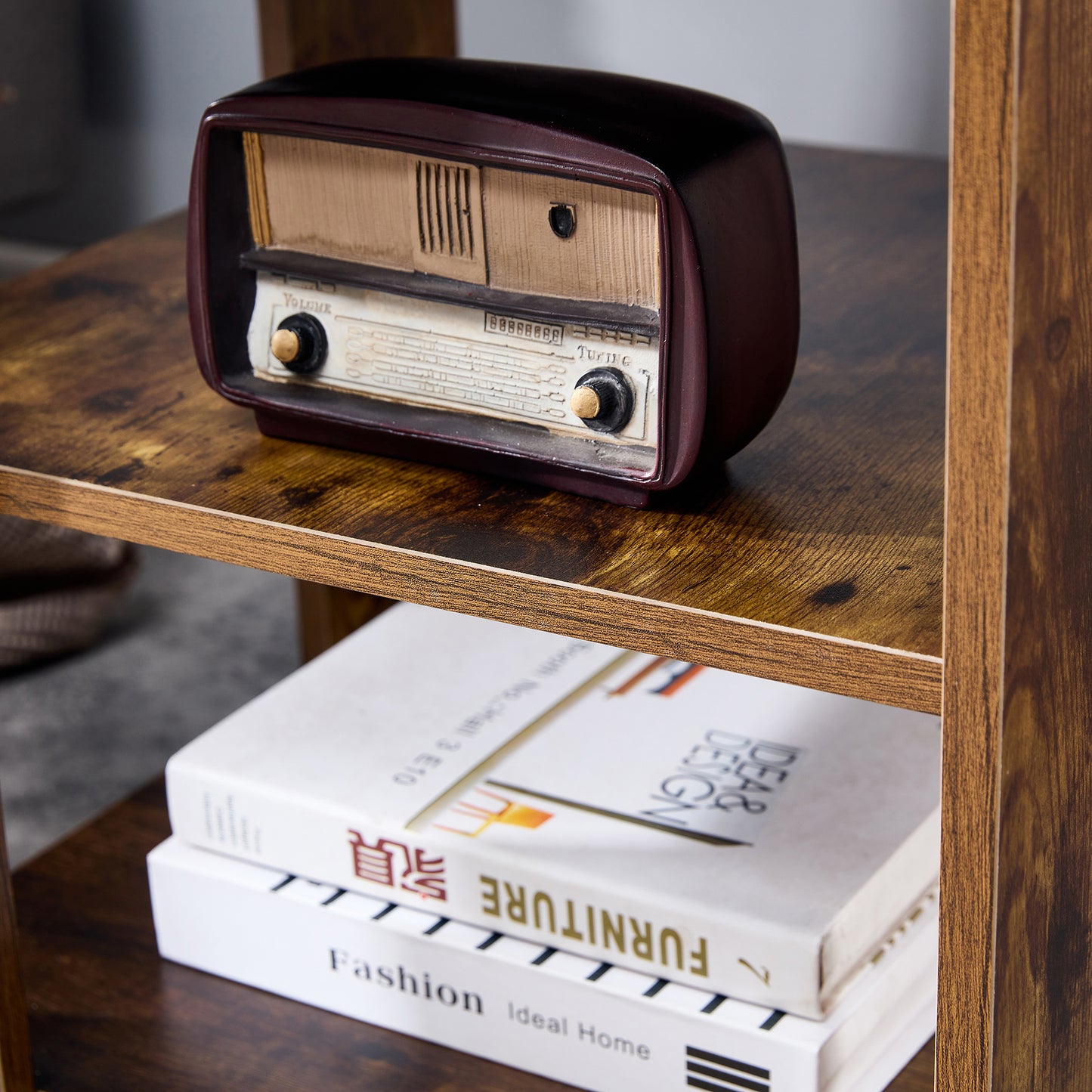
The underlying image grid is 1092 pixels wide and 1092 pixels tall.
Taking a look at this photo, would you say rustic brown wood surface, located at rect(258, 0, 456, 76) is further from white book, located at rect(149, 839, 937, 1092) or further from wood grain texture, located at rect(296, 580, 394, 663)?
white book, located at rect(149, 839, 937, 1092)

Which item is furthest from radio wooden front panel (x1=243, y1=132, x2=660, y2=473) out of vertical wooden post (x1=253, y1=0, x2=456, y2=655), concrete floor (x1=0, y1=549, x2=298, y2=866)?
concrete floor (x1=0, y1=549, x2=298, y2=866)

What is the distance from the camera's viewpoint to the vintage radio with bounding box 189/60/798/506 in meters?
0.57

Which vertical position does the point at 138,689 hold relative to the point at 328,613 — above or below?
below

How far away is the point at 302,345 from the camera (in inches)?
26.2

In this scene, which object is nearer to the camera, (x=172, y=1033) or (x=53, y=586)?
(x=172, y=1033)

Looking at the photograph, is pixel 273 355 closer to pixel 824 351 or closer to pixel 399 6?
pixel 824 351

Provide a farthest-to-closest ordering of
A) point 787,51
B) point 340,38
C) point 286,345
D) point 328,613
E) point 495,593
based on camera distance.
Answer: point 787,51 < point 328,613 < point 340,38 < point 286,345 < point 495,593

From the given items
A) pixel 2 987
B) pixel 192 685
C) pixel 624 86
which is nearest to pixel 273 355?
pixel 624 86

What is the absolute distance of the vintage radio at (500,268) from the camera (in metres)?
0.57

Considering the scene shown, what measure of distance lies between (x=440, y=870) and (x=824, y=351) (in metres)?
0.33

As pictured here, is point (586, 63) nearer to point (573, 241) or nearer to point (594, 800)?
point (594, 800)

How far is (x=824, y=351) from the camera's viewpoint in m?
0.78

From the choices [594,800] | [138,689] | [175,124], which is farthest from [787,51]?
[594,800]

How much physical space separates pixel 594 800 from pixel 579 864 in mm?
62
